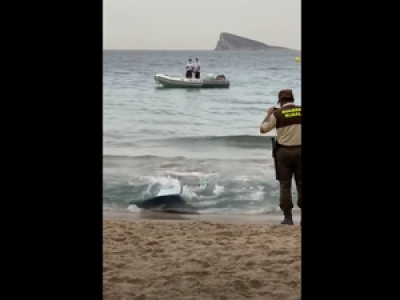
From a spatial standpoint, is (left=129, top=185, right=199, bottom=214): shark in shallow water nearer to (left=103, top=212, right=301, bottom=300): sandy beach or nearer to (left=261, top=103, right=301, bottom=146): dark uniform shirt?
(left=103, top=212, right=301, bottom=300): sandy beach

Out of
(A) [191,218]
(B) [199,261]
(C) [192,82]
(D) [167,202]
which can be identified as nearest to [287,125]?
(B) [199,261]

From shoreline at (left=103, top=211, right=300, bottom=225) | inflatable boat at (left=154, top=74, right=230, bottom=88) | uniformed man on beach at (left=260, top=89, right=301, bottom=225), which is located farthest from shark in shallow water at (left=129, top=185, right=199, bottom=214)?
inflatable boat at (left=154, top=74, right=230, bottom=88)

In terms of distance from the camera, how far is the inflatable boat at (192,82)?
1944 centimetres

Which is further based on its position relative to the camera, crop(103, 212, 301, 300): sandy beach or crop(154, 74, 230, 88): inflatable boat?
crop(154, 74, 230, 88): inflatable boat

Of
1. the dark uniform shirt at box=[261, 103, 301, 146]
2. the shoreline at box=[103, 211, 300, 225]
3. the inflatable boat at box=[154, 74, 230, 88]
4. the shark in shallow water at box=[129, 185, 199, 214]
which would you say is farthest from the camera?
the inflatable boat at box=[154, 74, 230, 88]

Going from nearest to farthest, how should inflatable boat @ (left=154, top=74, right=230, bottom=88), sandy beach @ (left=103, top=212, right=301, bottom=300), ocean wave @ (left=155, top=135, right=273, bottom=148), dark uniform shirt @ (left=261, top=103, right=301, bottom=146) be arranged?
sandy beach @ (left=103, top=212, right=301, bottom=300) < dark uniform shirt @ (left=261, top=103, right=301, bottom=146) < ocean wave @ (left=155, top=135, right=273, bottom=148) < inflatable boat @ (left=154, top=74, right=230, bottom=88)

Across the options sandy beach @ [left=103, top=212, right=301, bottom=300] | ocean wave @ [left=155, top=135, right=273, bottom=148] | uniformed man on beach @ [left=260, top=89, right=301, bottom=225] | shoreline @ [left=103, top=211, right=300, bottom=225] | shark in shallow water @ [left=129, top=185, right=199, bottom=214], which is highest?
Result: uniformed man on beach @ [left=260, top=89, right=301, bottom=225]

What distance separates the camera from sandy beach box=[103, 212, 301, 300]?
367cm

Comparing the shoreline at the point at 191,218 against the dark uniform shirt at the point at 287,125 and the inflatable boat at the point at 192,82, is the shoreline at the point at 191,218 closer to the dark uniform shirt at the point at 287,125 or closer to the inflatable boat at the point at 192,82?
the dark uniform shirt at the point at 287,125

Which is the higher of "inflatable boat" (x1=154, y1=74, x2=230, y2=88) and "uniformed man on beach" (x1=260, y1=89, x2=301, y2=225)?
"inflatable boat" (x1=154, y1=74, x2=230, y2=88)

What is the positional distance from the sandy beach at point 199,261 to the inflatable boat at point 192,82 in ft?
44.9

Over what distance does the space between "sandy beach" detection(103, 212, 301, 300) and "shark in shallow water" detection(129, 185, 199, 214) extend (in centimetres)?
255
